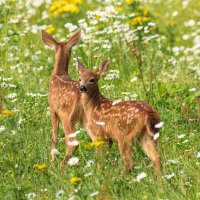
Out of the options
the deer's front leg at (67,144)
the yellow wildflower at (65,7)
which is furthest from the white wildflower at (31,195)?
the yellow wildflower at (65,7)

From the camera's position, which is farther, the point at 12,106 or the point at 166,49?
the point at 166,49

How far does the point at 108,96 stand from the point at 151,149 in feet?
6.69

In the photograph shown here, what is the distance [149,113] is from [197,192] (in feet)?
3.09

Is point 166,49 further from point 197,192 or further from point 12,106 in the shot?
point 197,192

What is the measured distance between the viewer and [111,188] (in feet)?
21.8

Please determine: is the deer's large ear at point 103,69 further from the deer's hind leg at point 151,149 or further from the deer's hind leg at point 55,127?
the deer's hind leg at point 151,149

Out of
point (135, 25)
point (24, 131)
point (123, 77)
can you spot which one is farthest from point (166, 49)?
point (24, 131)

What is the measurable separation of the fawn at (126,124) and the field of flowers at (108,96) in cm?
15

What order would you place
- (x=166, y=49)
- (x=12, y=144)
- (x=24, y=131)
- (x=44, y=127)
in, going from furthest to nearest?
(x=166, y=49)
(x=44, y=127)
(x=24, y=131)
(x=12, y=144)

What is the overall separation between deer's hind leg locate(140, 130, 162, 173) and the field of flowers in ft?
0.23

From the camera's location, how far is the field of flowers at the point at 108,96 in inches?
259

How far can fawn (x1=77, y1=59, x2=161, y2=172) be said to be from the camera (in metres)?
6.93

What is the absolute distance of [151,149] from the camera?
7062 mm

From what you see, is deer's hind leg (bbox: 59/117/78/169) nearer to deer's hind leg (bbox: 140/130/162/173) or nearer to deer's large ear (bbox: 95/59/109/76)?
deer's large ear (bbox: 95/59/109/76)
